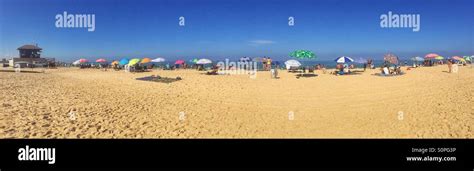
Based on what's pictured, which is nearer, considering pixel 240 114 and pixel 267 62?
pixel 240 114

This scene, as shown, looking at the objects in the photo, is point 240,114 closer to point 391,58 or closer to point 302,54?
point 391,58

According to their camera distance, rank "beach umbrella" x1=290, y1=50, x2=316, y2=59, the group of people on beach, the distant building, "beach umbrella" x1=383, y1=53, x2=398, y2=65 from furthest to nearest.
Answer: the distant building
the group of people on beach
"beach umbrella" x1=290, y1=50, x2=316, y2=59
"beach umbrella" x1=383, y1=53, x2=398, y2=65

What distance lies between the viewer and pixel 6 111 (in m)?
8.31

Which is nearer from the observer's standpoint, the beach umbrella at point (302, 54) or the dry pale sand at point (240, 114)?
the dry pale sand at point (240, 114)

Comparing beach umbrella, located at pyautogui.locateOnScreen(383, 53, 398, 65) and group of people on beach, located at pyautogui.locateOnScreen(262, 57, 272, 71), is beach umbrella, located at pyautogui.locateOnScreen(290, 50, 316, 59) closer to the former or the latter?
group of people on beach, located at pyautogui.locateOnScreen(262, 57, 272, 71)

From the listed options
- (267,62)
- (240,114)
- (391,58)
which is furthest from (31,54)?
(391,58)

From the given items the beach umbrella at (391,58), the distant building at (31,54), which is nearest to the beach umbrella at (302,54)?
the beach umbrella at (391,58)

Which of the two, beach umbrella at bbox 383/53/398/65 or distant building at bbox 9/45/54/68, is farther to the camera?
Result: distant building at bbox 9/45/54/68

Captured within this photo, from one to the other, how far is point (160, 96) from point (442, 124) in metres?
10.4

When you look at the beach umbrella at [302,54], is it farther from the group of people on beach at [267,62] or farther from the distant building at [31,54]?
the distant building at [31,54]

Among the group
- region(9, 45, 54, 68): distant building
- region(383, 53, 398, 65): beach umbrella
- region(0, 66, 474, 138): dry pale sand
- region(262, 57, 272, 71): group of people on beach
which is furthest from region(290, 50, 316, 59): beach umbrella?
region(9, 45, 54, 68): distant building

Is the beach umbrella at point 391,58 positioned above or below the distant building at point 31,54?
Answer: below

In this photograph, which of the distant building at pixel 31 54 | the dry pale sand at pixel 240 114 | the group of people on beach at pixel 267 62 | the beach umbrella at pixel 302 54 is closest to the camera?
the dry pale sand at pixel 240 114
